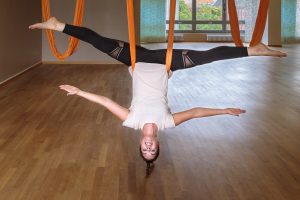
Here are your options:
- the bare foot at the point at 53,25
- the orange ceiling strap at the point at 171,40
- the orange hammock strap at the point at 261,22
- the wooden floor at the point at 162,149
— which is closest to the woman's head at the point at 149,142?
the wooden floor at the point at 162,149

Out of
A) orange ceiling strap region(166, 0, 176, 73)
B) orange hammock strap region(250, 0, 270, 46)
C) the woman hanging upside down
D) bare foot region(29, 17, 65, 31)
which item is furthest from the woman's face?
orange hammock strap region(250, 0, 270, 46)

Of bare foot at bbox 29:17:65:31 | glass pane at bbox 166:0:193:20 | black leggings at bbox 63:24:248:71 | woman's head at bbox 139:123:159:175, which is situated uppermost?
glass pane at bbox 166:0:193:20

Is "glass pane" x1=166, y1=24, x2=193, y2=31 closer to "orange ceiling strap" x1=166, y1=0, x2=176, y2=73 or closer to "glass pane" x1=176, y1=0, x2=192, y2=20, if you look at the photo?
"glass pane" x1=176, y1=0, x2=192, y2=20

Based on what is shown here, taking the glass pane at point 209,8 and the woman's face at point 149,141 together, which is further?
the glass pane at point 209,8

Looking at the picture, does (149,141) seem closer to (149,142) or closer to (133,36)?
(149,142)

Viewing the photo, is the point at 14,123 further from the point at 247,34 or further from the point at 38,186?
the point at 247,34

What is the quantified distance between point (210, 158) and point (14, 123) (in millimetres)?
2311

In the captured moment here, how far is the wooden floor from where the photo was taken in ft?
10.8

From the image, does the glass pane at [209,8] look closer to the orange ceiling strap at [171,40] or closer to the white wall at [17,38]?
the white wall at [17,38]

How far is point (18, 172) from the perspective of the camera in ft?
11.8

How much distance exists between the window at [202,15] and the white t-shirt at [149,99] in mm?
13810

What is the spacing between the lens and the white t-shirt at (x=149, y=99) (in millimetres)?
3283

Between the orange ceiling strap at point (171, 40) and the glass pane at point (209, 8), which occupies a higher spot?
the glass pane at point (209, 8)

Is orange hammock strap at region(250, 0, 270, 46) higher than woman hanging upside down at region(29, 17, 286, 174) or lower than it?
higher
